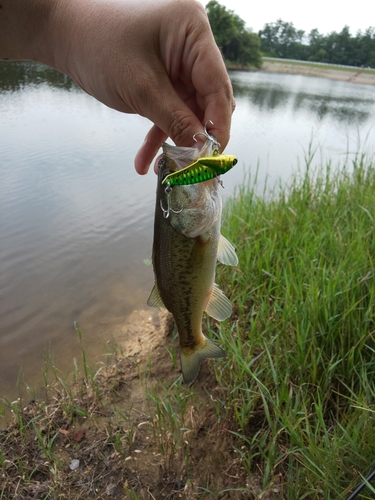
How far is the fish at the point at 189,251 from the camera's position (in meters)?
1.73

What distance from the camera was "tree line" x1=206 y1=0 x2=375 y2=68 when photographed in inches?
2224

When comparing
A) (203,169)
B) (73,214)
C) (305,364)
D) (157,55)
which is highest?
(157,55)

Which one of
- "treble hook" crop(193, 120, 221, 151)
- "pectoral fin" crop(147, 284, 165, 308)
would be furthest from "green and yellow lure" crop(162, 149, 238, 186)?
"pectoral fin" crop(147, 284, 165, 308)

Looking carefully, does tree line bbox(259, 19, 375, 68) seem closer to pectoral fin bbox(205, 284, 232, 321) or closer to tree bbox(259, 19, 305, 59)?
tree bbox(259, 19, 305, 59)

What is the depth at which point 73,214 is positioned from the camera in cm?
734

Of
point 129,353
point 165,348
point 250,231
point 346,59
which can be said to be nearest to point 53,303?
point 129,353

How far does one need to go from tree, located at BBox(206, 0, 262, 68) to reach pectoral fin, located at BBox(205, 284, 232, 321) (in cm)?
6109

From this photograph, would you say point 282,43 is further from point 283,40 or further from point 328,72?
point 328,72

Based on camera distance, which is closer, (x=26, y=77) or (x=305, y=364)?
(x=305, y=364)

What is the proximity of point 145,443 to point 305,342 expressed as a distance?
53.3 inches

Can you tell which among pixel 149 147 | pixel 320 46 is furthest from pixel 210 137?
pixel 320 46

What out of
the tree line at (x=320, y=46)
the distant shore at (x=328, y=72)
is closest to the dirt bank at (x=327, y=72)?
the distant shore at (x=328, y=72)

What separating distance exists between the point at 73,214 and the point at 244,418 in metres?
5.86

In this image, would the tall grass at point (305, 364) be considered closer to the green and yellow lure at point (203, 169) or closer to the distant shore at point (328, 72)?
the green and yellow lure at point (203, 169)
